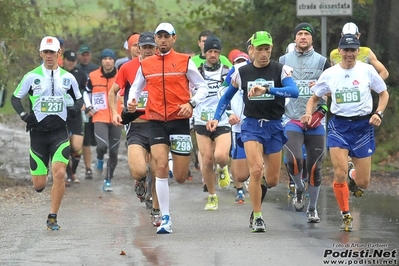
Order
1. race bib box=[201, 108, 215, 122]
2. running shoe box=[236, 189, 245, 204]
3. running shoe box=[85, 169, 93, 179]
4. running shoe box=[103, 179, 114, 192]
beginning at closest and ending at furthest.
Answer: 1. race bib box=[201, 108, 215, 122]
2. running shoe box=[236, 189, 245, 204]
3. running shoe box=[103, 179, 114, 192]
4. running shoe box=[85, 169, 93, 179]

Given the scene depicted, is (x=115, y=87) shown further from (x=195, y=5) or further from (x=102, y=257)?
(x=195, y=5)

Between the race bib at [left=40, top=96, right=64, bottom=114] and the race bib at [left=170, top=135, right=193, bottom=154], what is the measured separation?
1.60 metres

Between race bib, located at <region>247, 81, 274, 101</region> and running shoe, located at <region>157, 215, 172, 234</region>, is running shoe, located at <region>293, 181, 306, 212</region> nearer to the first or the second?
race bib, located at <region>247, 81, 274, 101</region>

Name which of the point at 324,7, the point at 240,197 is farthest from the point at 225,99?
the point at 324,7

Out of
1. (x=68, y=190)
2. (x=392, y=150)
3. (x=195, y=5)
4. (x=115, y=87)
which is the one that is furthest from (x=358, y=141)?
(x=195, y=5)

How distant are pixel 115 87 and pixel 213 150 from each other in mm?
2406

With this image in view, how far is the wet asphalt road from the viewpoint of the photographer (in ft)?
32.2

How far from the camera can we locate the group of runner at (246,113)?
11781 millimetres

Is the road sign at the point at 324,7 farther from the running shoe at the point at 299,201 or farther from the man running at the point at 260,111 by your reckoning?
the man running at the point at 260,111

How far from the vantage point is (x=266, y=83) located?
11.7 metres

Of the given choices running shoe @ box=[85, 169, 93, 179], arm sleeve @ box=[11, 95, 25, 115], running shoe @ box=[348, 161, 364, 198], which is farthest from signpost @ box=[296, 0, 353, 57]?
arm sleeve @ box=[11, 95, 25, 115]

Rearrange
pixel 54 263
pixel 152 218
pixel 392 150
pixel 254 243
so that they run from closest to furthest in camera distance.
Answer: pixel 54 263 < pixel 254 243 < pixel 152 218 < pixel 392 150

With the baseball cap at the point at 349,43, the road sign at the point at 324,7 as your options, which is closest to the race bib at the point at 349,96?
the baseball cap at the point at 349,43

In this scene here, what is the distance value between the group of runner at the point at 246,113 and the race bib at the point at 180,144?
11 millimetres
